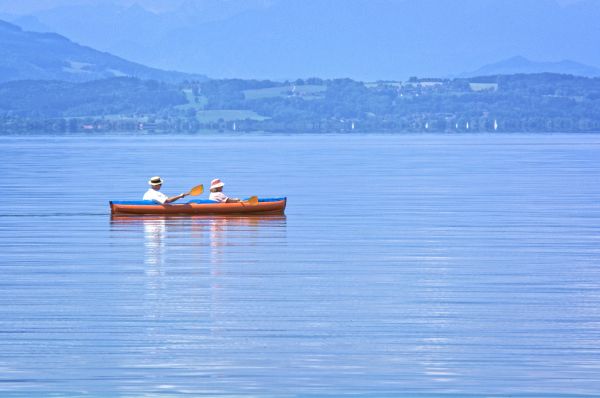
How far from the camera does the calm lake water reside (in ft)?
59.3

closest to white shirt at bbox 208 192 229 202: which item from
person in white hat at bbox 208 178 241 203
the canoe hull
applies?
person in white hat at bbox 208 178 241 203

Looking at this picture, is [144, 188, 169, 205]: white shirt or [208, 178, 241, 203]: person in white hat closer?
[208, 178, 241, 203]: person in white hat

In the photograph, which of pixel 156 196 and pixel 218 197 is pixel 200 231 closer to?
pixel 218 197

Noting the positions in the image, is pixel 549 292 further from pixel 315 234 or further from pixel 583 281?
pixel 315 234

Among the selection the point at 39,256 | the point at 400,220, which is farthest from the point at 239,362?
the point at 400,220

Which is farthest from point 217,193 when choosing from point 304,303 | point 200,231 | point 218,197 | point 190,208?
point 304,303

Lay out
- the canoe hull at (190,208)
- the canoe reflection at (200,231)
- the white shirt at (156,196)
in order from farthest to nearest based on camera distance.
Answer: the canoe hull at (190,208)
the white shirt at (156,196)
the canoe reflection at (200,231)

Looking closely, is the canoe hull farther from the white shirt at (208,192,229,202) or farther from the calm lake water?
the calm lake water

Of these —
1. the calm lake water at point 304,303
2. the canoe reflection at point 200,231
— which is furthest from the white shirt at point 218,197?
the calm lake water at point 304,303

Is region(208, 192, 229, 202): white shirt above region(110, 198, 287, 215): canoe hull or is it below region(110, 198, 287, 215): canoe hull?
above

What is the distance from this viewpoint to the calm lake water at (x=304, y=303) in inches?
711

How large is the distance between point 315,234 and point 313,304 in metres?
14.5

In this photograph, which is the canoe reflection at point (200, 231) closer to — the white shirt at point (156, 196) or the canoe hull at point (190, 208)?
the canoe hull at point (190, 208)

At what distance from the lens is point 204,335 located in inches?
828
